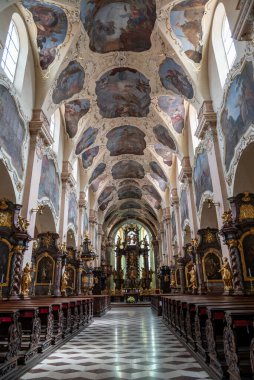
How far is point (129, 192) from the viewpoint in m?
36.3

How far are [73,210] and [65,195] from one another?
122 inches

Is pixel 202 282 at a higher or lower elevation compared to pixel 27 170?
lower

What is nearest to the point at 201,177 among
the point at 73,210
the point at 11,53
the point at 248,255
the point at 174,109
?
the point at 174,109

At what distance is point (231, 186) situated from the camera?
1155 centimetres

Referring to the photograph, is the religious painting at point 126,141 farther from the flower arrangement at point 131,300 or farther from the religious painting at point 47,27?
the flower arrangement at point 131,300

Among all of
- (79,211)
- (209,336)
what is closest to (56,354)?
(209,336)

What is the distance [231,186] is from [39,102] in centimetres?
971

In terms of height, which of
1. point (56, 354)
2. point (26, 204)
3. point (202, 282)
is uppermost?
point (26, 204)

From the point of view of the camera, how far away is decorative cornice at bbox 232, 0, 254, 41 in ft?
25.6

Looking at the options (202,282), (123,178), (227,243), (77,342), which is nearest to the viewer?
(77,342)

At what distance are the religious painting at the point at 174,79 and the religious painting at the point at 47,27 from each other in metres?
5.32

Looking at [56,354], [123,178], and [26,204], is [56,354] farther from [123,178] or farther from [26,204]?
[123,178]

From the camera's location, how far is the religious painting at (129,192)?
114 ft

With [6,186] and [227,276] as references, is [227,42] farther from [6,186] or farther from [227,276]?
[6,186]
